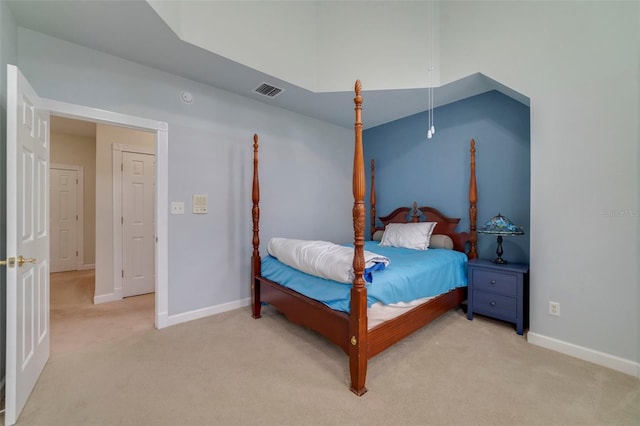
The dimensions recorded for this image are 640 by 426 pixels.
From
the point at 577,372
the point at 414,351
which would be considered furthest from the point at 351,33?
the point at 577,372

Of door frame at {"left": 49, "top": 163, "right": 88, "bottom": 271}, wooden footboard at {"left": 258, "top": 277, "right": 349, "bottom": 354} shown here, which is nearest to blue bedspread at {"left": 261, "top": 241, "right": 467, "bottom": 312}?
wooden footboard at {"left": 258, "top": 277, "right": 349, "bottom": 354}

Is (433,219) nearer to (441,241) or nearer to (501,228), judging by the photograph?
(441,241)

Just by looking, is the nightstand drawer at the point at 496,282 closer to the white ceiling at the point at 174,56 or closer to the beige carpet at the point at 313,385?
the beige carpet at the point at 313,385

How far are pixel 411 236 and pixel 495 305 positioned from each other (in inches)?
46.5

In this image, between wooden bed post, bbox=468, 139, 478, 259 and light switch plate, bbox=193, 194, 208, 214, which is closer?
light switch plate, bbox=193, 194, 208, 214

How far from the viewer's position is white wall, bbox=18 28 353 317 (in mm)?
2316

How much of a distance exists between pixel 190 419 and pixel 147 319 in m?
1.84

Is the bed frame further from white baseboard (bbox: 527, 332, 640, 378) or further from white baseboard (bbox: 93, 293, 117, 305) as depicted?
white baseboard (bbox: 93, 293, 117, 305)

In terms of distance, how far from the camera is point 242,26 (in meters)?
2.56

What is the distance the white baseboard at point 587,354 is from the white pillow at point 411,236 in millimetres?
1390

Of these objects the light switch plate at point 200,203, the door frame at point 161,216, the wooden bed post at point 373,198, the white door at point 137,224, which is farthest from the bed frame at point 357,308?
the white door at point 137,224

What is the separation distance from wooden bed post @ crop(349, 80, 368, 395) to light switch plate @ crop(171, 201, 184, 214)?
2.00 meters

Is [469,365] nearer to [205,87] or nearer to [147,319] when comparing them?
[147,319]

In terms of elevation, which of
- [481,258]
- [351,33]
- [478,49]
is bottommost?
[481,258]
